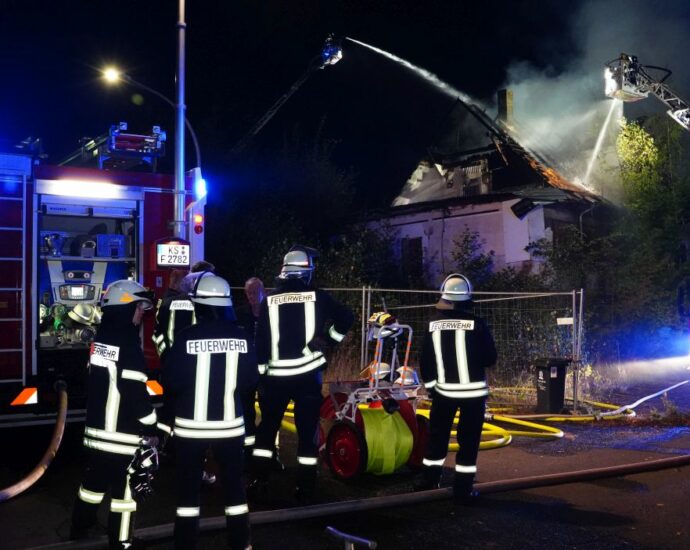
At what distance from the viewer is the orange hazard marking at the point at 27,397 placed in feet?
22.0

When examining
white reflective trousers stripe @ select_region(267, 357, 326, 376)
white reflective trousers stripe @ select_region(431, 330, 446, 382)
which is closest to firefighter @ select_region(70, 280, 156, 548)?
white reflective trousers stripe @ select_region(267, 357, 326, 376)

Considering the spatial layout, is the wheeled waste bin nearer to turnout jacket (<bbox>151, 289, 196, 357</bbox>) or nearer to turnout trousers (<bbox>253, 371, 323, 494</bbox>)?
turnout trousers (<bbox>253, 371, 323, 494</bbox>)

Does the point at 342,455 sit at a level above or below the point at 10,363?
below

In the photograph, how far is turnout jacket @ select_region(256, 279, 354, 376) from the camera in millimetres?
5543

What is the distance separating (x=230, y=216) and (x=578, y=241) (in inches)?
349

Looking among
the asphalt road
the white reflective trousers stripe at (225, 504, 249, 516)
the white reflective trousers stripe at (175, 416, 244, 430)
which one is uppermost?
the white reflective trousers stripe at (175, 416, 244, 430)

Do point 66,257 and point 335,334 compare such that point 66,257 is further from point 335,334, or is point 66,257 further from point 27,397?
point 335,334

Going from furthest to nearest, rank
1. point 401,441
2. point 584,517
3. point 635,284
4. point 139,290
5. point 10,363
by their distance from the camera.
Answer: point 635,284, point 10,363, point 401,441, point 584,517, point 139,290

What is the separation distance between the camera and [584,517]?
17.2 ft

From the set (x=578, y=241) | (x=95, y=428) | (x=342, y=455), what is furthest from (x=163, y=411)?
(x=578, y=241)

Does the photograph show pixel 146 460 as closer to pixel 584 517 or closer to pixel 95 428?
pixel 95 428

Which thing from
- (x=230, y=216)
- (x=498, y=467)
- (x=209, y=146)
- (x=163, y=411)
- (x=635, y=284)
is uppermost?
(x=209, y=146)

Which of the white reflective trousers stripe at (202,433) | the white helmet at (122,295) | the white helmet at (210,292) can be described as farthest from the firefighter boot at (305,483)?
the white helmet at (122,295)

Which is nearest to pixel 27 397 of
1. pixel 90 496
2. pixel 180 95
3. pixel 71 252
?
pixel 71 252
